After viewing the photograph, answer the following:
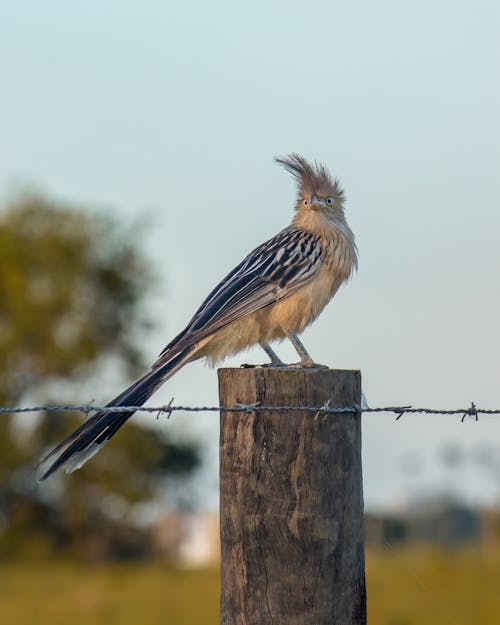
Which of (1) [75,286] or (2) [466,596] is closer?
(2) [466,596]

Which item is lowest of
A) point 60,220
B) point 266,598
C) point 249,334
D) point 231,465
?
point 266,598

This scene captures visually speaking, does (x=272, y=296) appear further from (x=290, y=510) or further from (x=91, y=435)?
(x=290, y=510)

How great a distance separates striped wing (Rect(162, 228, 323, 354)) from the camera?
6.30 meters

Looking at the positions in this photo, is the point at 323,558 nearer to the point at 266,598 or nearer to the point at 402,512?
the point at 266,598

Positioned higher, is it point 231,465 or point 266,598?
point 231,465

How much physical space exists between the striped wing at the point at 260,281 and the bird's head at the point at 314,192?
29 cm

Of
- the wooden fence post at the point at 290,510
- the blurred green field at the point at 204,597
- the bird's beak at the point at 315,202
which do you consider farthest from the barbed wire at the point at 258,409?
the blurred green field at the point at 204,597

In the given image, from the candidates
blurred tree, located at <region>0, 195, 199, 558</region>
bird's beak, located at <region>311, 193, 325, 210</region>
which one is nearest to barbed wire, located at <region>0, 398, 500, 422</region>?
bird's beak, located at <region>311, 193, 325, 210</region>

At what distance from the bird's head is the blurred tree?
87.5 ft

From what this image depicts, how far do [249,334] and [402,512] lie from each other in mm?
21077

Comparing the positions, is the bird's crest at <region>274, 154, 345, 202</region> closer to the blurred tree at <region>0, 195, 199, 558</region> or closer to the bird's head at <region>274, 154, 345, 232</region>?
the bird's head at <region>274, 154, 345, 232</region>

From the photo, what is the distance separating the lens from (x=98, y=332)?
34719 mm

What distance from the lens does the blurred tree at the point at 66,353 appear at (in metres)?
33.9

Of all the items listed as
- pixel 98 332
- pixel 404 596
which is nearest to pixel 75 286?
pixel 98 332
